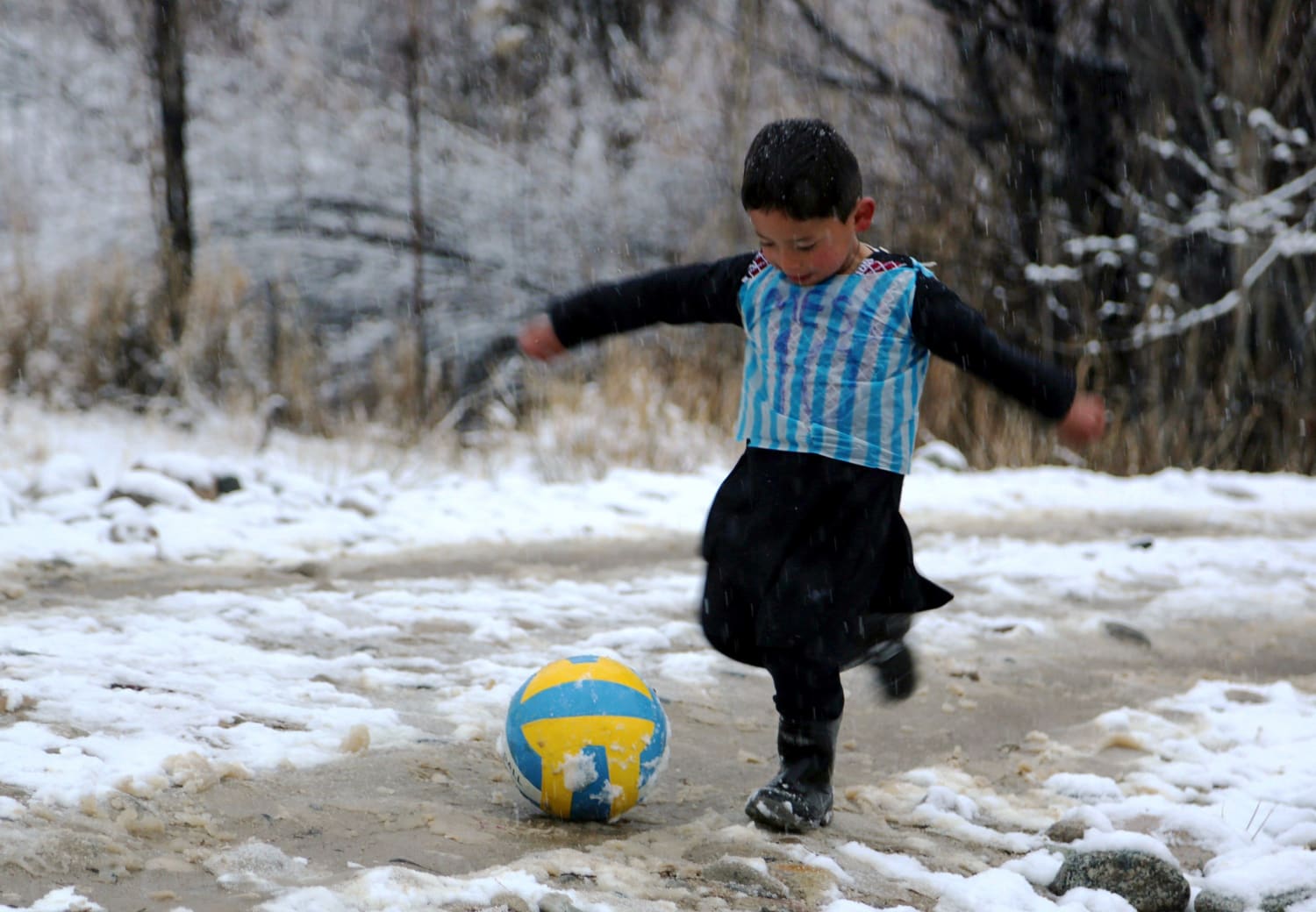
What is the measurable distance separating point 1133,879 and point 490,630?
2504 mm

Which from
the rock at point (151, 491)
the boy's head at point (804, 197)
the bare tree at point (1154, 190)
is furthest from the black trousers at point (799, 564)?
the bare tree at point (1154, 190)

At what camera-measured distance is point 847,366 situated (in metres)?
2.98

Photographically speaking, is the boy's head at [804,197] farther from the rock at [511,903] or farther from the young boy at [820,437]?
the rock at [511,903]

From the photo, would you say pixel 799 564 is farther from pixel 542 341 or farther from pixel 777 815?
pixel 542 341

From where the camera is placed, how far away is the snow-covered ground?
278 cm

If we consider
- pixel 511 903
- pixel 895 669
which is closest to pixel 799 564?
pixel 895 669

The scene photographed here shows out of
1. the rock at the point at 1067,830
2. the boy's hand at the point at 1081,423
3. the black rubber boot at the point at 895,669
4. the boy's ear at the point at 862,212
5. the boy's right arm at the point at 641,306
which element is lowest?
the rock at the point at 1067,830

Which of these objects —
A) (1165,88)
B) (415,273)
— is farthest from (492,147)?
(1165,88)

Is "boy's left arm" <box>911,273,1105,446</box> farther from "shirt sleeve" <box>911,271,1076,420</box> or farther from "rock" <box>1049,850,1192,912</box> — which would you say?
"rock" <box>1049,850,1192,912</box>

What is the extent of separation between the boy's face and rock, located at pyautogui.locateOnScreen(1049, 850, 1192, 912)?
1360 mm

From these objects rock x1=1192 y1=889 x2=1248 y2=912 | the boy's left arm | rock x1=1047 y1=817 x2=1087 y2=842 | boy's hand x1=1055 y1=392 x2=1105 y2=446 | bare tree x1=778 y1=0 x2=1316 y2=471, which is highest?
bare tree x1=778 y1=0 x2=1316 y2=471

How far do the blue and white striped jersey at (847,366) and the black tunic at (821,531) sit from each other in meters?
0.04

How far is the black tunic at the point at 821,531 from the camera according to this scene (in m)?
2.94

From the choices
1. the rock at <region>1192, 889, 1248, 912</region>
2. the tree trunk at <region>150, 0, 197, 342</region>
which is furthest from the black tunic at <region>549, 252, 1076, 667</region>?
the tree trunk at <region>150, 0, 197, 342</region>
